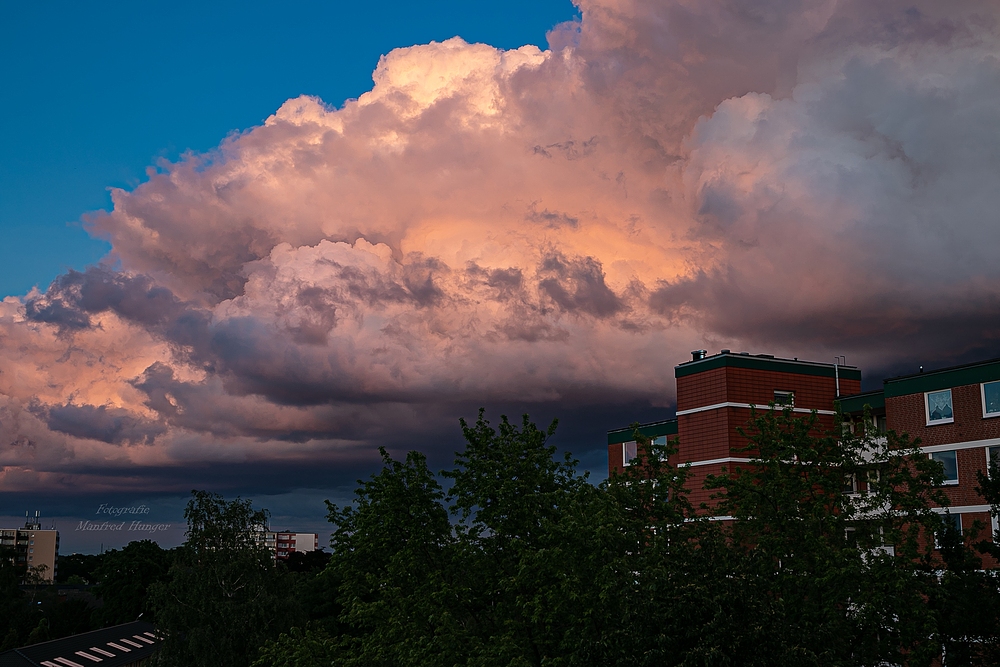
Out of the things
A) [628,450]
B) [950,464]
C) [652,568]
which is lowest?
[652,568]

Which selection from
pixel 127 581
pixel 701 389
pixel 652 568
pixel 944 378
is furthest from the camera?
pixel 127 581

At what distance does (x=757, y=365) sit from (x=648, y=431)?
14392mm

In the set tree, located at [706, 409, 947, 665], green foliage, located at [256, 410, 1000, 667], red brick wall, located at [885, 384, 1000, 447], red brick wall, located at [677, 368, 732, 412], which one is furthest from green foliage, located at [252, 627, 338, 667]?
red brick wall, located at [885, 384, 1000, 447]

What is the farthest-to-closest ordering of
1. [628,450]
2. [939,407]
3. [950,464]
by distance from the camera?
[628,450], [939,407], [950,464]

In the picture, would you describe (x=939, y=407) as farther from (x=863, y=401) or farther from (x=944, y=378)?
(x=863, y=401)

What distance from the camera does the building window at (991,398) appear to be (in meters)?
46.0

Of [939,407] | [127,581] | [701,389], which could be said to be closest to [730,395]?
[701,389]

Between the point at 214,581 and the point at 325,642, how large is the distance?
32191 mm

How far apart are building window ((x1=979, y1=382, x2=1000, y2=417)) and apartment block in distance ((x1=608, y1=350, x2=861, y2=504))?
9698 millimetres

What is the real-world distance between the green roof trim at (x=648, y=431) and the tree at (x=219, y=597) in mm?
27832

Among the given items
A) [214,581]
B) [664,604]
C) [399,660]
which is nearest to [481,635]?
[399,660]

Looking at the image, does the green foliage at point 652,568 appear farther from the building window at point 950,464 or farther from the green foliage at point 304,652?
the building window at point 950,464

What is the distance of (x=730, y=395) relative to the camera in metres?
55.8

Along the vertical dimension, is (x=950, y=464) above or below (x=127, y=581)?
above
